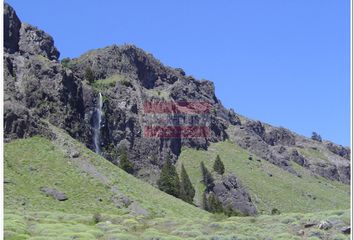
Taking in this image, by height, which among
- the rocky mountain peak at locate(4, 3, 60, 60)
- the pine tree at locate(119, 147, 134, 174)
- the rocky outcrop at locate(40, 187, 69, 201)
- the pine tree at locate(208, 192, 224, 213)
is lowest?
the rocky outcrop at locate(40, 187, 69, 201)

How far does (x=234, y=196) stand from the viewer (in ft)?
428

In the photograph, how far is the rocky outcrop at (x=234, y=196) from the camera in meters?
128

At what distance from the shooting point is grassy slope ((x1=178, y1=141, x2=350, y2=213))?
458 feet

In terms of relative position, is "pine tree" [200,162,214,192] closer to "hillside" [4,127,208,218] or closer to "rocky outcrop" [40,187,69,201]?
"hillside" [4,127,208,218]

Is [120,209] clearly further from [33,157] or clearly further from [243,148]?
[243,148]

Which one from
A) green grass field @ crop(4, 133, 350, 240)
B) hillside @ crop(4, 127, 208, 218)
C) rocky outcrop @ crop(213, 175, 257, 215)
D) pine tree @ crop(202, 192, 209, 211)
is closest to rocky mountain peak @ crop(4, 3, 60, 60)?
green grass field @ crop(4, 133, 350, 240)

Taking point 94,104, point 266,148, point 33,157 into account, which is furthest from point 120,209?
point 266,148

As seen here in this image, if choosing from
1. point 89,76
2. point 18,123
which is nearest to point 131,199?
point 18,123

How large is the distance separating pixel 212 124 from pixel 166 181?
209 ft

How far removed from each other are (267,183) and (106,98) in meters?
44.9

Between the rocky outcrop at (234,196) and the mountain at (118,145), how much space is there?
0.84ft

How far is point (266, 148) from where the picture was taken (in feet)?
625

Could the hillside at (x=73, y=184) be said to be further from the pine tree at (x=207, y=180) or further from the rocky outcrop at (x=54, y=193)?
the pine tree at (x=207, y=180)

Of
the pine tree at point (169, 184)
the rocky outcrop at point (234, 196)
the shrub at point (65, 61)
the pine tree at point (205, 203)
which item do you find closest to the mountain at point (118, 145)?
the rocky outcrop at point (234, 196)
